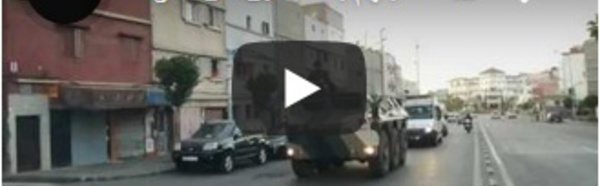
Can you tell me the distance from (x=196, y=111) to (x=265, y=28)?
12629mm

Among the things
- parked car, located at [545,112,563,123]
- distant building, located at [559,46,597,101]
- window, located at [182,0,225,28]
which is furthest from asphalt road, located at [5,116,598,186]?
distant building, located at [559,46,597,101]

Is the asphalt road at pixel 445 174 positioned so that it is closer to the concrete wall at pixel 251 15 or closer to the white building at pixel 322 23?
the concrete wall at pixel 251 15

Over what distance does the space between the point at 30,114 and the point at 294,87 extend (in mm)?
12765

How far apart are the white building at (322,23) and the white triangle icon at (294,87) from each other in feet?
147

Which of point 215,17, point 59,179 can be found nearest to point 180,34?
point 215,17

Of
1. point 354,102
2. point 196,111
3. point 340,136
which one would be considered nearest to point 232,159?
point 340,136

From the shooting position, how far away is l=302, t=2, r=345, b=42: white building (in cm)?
5994

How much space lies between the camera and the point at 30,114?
23.0m

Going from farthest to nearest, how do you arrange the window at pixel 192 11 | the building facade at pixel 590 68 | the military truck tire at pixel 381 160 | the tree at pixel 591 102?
1. the building facade at pixel 590 68
2. the tree at pixel 591 102
3. the window at pixel 192 11
4. the military truck tire at pixel 381 160

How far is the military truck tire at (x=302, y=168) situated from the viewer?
58.0 feet

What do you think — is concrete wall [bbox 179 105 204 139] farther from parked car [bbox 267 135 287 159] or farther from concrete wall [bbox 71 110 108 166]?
parked car [bbox 267 135 287 159]

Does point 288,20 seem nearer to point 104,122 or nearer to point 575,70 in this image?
point 104,122

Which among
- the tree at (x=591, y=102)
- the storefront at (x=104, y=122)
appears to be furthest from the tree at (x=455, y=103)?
the storefront at (x=104, y=122)

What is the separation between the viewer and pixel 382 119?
18.0m
